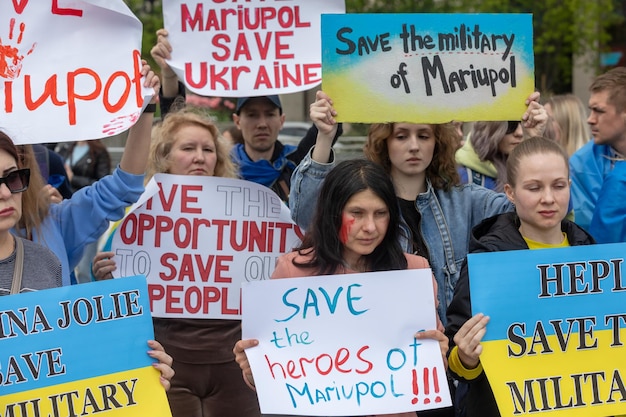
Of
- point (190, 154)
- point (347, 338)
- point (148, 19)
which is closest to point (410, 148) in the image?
point (347, 338)

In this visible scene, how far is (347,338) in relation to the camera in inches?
134

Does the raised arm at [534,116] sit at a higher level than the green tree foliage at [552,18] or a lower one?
lower

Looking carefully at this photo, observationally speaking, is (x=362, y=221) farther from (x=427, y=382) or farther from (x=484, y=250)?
(x=427, y=382)

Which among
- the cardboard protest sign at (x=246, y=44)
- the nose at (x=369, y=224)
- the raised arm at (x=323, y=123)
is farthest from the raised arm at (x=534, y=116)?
the cardboard protest sign at (x=246, y=44)

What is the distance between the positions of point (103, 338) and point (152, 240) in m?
1.23

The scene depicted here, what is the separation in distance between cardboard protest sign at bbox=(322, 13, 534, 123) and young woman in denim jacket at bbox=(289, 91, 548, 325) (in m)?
0.11

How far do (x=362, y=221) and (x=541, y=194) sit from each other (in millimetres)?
699

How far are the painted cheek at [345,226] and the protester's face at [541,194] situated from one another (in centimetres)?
67

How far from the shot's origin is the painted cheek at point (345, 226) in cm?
343

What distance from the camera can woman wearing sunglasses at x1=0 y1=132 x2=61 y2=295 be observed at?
3219 mm

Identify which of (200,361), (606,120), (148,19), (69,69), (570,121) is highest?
(148,19)

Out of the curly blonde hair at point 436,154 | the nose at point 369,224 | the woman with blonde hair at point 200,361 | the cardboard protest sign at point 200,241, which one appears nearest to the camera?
the nose at point 369,224

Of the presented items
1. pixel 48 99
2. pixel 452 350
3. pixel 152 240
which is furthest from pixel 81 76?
pixel 452 350

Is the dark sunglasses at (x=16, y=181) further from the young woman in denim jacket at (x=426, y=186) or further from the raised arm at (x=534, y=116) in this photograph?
the raised arm at (x=534, y=116)
